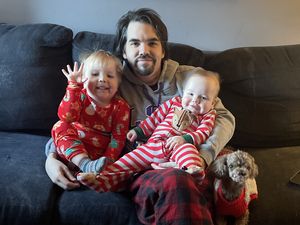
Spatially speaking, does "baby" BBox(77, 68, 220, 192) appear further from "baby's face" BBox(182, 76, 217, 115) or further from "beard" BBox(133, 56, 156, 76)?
"beard" BBox(133, 56, 156, 76)

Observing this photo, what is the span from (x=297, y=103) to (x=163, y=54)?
719 mm

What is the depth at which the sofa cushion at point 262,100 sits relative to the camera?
6.64ft

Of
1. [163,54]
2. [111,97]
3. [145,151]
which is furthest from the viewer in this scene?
[163,54]

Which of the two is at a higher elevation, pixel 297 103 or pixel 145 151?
pixel 297 103

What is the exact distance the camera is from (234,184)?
1.51 metres

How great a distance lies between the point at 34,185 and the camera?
5.15ft

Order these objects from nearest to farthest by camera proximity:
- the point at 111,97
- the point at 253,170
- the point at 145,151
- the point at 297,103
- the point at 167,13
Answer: the point at 253,170 < the point at 145,151 < the point at 111,97 < the point at 297,103 < the point at 167,13

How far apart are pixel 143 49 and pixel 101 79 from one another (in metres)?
0.24

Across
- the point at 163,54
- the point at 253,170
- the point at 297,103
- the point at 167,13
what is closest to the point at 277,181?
the point at 253,170

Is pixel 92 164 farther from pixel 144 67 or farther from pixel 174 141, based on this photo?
pixel 144 67

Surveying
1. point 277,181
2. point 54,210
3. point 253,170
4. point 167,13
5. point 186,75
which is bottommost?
point 54,210

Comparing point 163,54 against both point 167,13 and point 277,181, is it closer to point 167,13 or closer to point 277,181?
point 167,13

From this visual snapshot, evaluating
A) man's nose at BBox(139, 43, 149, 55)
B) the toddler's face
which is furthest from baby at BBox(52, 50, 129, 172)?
man's nose at BBox(139, 43, 149, 55)

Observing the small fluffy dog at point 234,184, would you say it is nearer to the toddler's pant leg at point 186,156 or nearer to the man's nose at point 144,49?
the toddler's pant leg at point 186,156
